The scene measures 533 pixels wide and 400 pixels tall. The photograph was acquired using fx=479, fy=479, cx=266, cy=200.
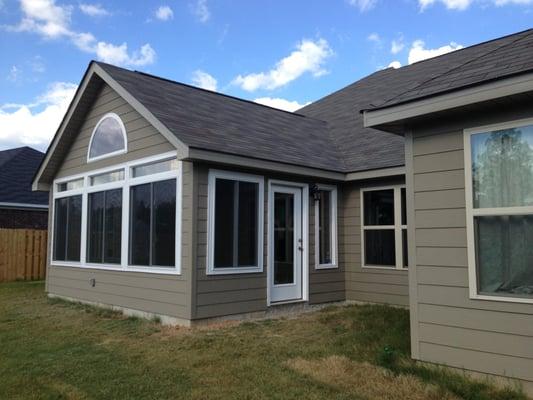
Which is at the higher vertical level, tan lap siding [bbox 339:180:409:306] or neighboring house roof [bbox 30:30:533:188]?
neighboring house roof [bbox 30:30:533:188]

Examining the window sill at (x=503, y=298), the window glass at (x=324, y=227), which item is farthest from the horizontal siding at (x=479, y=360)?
the window glass at (x=324, y=227)

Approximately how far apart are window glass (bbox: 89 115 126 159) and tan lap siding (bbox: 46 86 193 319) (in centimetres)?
17

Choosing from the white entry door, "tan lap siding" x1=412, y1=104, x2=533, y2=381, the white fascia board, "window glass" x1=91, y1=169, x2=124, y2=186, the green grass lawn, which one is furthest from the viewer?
"window glass" x1=91, y1=169, x2=124, y2=186

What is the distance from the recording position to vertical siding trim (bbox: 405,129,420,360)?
15.5 feet

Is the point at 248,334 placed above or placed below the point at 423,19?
below

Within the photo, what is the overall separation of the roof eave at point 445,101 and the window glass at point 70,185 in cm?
699

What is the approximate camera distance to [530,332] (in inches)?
154

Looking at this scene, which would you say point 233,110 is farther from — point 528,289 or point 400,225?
point 528,289

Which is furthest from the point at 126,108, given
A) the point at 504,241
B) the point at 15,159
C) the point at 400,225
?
the point at 15,159

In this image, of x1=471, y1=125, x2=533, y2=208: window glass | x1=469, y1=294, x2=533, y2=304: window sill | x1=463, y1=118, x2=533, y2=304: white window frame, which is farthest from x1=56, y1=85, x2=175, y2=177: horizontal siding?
x1=469, y1=294, x2=533, y2=304: window sill

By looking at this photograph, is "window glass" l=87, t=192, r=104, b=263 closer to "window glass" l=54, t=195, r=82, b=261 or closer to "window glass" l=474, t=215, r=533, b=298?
"window glass" l=54, t=195, r=82, b=261

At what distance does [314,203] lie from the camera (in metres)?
8.71

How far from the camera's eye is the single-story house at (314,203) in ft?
13.8

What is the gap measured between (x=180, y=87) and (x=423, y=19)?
26.0 feet
